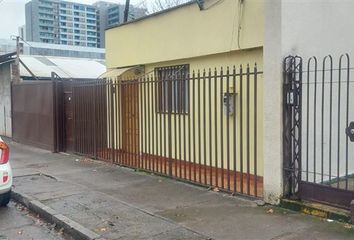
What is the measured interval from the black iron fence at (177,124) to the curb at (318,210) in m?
0.82

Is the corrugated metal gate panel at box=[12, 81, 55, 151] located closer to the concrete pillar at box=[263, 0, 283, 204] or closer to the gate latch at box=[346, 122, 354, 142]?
the concrete pillar at box=[263, 0, 283, 204]

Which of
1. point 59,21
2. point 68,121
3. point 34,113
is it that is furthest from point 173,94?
point 59,21

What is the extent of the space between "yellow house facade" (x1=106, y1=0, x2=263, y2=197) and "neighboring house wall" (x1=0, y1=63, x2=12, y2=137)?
7.50 m

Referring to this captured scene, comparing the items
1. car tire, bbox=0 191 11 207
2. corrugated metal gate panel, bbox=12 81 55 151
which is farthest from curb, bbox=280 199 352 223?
corrugated metal gate panel, bbox=12 81 55 151

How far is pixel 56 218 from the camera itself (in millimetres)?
6586

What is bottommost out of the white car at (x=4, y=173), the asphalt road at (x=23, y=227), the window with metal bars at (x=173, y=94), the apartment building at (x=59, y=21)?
the asphalt road at (x=23, y=227)

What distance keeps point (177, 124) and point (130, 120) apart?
1.38 m

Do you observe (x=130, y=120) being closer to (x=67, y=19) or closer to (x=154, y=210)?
(x=154, y=210)

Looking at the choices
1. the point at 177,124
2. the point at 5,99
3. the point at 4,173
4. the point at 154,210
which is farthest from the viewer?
the point at 5,99

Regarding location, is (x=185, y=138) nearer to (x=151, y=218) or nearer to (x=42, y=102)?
(x=151, y=218)

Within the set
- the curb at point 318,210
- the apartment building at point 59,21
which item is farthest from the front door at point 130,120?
the apartment building at point 59,21

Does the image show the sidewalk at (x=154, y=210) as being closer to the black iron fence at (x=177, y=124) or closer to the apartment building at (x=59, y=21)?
the black iron fence at (x=177, y=124)

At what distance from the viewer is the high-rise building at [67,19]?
60.5 feet

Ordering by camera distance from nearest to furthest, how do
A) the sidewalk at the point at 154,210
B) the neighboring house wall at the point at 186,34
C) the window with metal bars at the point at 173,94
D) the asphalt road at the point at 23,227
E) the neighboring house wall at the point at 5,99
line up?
1. the sidewalk at the point at 154,210
2. the asphalt road at the point at 23,227
3. the neighboring house wall at the point at 186,34
4. the window with metal bars at the point at 173,94
5. the neighboring house wall at the point at 5,99
